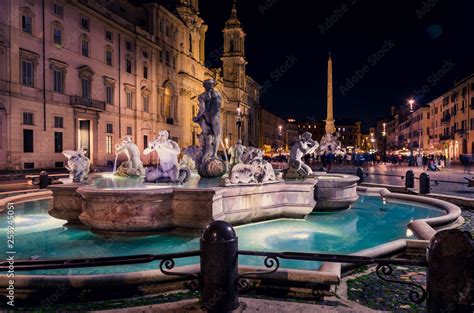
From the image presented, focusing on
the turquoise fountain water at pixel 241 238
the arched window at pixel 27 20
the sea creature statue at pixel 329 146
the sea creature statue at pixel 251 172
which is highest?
the arched window at pixel 27 20

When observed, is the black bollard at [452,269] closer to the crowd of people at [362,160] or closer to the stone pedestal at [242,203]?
the stone pedestal at [242,203]

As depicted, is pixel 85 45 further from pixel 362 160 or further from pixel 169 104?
pixel 362 160

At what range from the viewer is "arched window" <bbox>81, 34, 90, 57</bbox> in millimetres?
33922

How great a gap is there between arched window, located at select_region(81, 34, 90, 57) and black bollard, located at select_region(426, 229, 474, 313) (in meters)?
35.5

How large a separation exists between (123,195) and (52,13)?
92.4 ft

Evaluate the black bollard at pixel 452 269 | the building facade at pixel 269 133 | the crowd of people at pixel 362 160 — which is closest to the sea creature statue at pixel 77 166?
the black bollard at pixel 452 269

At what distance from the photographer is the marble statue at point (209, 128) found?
36.8ft

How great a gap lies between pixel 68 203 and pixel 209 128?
451 centimetres

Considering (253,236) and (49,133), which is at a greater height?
(49,133)

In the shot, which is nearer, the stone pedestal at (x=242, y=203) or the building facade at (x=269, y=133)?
the stone pedestal at (x=242, y=203)

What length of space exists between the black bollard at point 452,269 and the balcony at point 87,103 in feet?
108

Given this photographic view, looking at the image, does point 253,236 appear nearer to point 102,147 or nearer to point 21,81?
point 21,81

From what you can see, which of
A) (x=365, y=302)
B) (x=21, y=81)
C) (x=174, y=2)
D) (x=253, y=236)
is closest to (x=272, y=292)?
(x=365, y=302)

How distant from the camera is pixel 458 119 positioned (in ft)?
172
